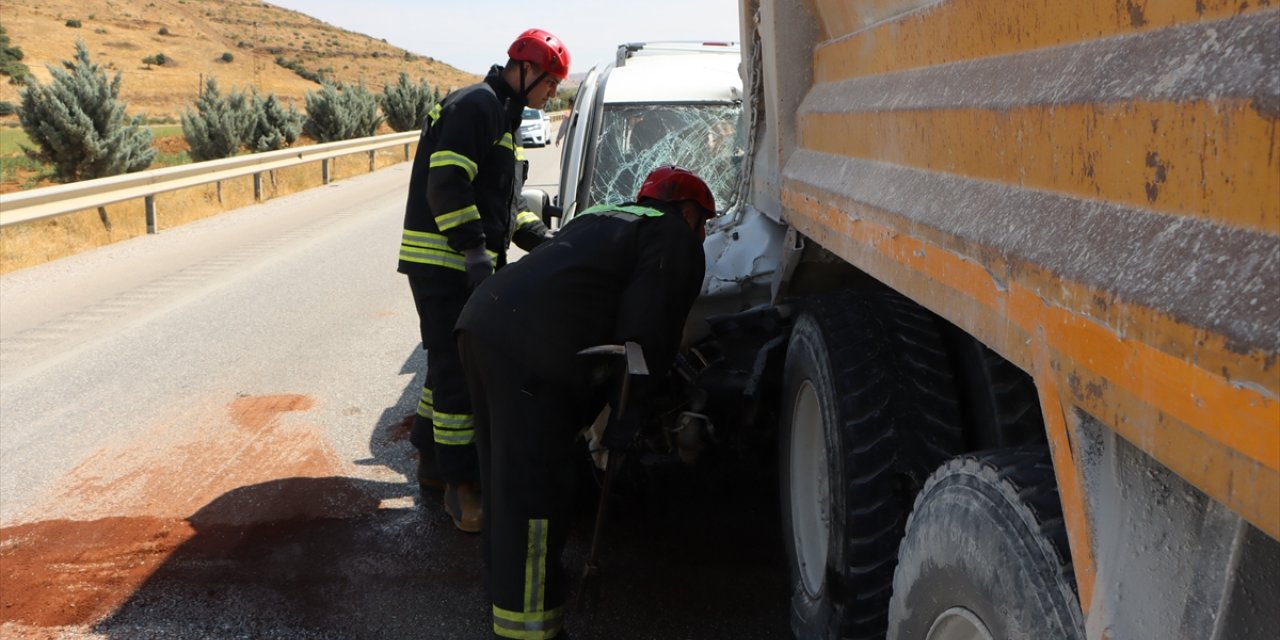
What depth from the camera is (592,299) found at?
3490mm

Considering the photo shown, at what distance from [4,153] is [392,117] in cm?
1004

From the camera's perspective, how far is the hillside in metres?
70.9

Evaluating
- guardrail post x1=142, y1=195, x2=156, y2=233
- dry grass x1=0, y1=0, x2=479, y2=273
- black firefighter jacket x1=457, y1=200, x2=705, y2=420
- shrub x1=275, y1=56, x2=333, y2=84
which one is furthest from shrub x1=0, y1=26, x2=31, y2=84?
black firefighter jacket x1=457, y1=200, x2=705, y2=420

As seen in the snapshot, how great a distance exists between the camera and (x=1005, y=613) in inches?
67.5

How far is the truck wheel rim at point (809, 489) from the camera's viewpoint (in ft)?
10.8

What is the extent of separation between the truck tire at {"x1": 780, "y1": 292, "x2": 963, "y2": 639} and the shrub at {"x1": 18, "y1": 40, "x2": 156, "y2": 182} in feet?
55.6

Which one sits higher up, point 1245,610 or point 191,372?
point 1245,610

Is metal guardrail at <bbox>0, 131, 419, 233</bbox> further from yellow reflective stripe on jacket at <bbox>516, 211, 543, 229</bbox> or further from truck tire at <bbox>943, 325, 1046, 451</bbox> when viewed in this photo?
truck tire at <bbox>943, 325, 1046, 451</bbox>

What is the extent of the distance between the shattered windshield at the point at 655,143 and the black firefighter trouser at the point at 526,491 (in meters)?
2.33

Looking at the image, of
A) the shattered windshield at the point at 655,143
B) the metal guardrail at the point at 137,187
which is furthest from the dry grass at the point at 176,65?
the shattered windshield at the point at 655,143

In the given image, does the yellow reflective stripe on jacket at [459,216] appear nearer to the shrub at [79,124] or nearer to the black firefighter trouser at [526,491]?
the black firefighter trouser at [526,491]

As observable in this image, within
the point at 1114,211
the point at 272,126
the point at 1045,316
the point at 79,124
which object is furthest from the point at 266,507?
the point at 272,126

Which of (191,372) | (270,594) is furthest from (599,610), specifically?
(191,372)

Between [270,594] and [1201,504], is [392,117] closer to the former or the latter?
[270,594]
